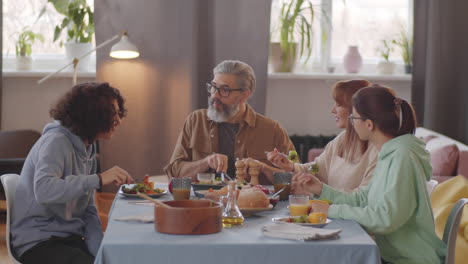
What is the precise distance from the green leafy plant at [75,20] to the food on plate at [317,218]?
3.70 m

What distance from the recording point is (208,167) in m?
3.17

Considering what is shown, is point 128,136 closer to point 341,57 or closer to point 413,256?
point 341,57

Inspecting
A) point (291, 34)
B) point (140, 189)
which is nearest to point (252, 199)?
point (140, 189)

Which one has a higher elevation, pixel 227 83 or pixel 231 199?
pixel 227 83

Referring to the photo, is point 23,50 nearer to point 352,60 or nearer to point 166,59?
point 166,59

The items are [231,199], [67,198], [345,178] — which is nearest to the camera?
[231,199]

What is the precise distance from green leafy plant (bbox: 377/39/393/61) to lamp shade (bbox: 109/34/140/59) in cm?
212

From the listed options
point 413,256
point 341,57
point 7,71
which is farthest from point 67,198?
point 341,57

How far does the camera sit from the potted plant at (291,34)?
5492 millimetres

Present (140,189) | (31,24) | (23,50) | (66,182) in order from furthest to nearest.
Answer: (31,24) → (23,50) → (140,189) → (66,182)

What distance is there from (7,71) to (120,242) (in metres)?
4.05

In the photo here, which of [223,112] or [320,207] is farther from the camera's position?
[223,112]

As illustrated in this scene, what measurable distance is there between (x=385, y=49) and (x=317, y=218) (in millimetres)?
4063

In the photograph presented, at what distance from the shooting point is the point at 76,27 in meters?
5.45
